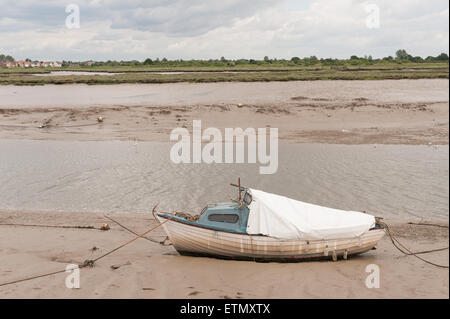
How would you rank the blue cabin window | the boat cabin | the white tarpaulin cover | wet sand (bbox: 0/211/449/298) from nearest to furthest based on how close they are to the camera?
wet sand (bbox: 0/211/449/298) → the white tarpaulin cover → the boat cabin → the blue cabin window

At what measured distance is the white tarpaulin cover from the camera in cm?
1266

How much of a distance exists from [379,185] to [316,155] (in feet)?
20.3

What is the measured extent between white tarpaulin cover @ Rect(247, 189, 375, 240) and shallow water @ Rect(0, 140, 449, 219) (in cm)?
464

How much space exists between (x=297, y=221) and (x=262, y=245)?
128 cm

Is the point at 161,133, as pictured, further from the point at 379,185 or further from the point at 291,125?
the point at 379,185

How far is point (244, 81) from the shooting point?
59.5 m

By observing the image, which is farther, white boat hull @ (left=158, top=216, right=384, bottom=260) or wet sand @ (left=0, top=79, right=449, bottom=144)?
wet sand @ (left=0, top=79, right=449, bottom=144)

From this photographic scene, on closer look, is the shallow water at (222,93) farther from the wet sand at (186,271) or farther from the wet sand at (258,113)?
the wet sand at (186,271)

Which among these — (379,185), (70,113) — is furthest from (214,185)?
(70,113)

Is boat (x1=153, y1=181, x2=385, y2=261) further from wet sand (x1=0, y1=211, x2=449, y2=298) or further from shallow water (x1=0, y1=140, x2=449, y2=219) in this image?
shallow water (x1=0, y1=140, x2=449, y2=219)

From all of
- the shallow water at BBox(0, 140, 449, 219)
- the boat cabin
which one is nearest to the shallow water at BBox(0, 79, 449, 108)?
the shallow water at BBox(0, 140, 449, 219)

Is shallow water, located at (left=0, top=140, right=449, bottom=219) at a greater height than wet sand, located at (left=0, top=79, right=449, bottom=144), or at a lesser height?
lesser

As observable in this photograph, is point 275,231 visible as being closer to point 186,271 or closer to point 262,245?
point 262,245

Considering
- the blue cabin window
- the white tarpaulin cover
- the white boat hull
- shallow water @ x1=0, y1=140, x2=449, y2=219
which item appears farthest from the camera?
shallow water @ x1=0, y1=140, x2=449, y2=219
